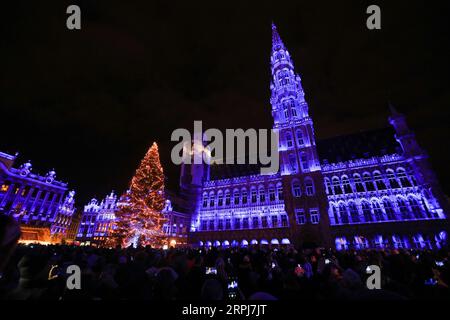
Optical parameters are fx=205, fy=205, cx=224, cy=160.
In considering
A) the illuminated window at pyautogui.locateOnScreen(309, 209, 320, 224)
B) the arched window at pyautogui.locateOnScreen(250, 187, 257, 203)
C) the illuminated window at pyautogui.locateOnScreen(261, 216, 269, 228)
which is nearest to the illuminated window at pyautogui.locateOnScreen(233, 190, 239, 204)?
the arched window at pyautogui.locateOnScreen(250, 187, 257, 203)

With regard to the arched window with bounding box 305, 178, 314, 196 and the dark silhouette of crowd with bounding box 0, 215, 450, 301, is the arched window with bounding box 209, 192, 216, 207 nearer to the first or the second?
the arched window with bounding box 305, 178, 314, 196

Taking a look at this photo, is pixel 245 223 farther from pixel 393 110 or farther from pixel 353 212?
pixel 393 110

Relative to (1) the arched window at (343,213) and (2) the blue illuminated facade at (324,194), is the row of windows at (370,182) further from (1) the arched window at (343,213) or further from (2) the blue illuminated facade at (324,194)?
(1) the arched window at (343,213)

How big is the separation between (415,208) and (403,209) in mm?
1246

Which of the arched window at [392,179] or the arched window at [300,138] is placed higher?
the arched window at [300,138]

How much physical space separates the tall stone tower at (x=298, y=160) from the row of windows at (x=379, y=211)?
2.67 m

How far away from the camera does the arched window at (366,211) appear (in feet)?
92.2

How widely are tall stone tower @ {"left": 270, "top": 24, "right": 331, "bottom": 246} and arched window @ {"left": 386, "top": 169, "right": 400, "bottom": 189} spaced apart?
29.8 ft

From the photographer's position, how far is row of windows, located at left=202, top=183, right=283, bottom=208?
36.8 meters

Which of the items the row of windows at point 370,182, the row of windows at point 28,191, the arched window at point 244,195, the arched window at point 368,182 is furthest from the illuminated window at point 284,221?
the row of windows at point 28,191

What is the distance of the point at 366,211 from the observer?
28.8 metres

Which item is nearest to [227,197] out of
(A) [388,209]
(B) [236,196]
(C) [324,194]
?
(B) [236,196]

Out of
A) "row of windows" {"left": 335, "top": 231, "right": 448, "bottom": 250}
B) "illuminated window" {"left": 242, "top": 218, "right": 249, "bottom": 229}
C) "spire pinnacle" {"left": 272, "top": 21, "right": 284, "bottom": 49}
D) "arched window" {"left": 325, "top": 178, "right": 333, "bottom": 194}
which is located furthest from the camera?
"spire pinnacle" {"left": 272, "top": 21, "right": 284, "bottom": 49}

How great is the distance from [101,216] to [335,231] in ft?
197
